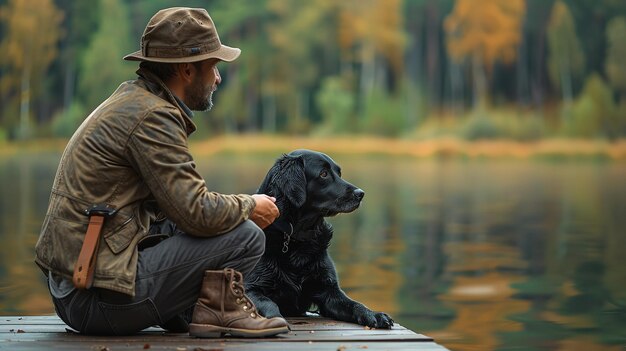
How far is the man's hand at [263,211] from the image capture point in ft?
12.2

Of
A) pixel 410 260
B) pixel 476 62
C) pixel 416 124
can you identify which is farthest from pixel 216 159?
pixel 410 260

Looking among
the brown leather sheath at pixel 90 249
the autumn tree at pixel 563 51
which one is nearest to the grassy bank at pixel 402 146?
the autumn tree at pixel 563 51

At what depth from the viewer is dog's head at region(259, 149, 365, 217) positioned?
457cm

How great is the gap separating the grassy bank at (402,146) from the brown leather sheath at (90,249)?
137ft

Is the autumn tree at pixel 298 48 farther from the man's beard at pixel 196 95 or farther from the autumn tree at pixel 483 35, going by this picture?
the man's beard at pixel 196 95

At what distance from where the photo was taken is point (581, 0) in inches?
1994

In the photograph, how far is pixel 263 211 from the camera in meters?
3.74

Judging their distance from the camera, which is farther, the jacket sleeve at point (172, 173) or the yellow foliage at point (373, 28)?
the yellow foliage at point (373, 28)

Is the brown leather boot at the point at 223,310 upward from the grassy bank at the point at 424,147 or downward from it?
upward

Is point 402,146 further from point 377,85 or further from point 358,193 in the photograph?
point 358,193

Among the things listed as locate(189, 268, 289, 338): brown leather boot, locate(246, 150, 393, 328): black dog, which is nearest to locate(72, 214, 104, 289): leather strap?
locate(189, 268, 289, 338): brown leather boot

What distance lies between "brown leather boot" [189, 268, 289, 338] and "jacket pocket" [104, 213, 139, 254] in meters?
0.31

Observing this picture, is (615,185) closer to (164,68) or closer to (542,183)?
(542,183)

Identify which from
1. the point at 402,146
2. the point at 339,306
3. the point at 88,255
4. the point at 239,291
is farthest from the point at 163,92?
the point at 402,146
